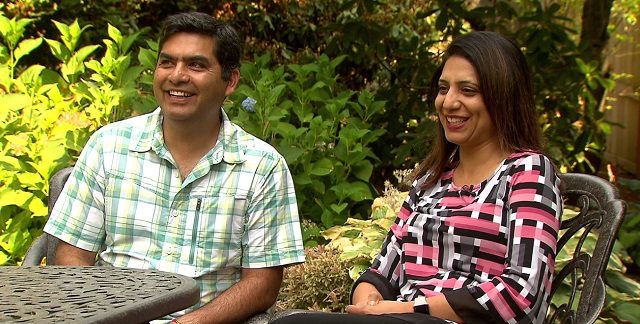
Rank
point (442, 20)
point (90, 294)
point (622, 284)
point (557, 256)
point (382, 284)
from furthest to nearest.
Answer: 1. point (442, 20)
2. point (622, 284)
3. point (557, 256)
4. point (382, 284)
5. point (90, 294)

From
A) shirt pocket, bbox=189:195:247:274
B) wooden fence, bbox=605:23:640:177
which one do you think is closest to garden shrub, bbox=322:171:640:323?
shirt pocket, bbox=189:195:247:274

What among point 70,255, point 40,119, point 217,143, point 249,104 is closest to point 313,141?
point 249,104

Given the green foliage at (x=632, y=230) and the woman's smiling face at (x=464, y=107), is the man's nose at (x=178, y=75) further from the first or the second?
the green foliage at (x=632, y=230)

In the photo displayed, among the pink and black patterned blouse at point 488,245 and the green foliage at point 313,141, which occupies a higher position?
the green foliage at point 313,141

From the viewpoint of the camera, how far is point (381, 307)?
228 cm

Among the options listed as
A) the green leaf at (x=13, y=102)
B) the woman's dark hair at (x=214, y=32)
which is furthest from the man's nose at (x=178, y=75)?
the green leaf at (x=13, y=102)

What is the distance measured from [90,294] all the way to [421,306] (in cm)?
90

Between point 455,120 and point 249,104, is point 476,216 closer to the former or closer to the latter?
point 455,120

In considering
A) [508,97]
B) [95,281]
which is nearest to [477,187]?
[508,97]

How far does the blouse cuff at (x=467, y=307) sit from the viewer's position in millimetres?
2146

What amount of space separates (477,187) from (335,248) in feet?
3.97

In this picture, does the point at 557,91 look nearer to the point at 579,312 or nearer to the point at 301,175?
the point at 301,175

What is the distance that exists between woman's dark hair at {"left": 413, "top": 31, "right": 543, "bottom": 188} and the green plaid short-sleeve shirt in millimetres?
671

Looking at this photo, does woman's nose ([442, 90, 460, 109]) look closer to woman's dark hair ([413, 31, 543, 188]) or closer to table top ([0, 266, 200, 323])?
woman's dark hair ([413, 31, 543, 188])
